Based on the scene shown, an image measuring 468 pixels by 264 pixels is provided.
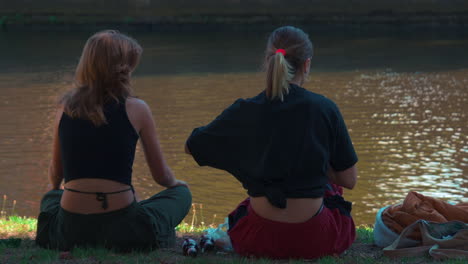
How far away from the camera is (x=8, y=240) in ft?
12.1

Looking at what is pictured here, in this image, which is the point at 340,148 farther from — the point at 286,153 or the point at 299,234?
the point at 299,234

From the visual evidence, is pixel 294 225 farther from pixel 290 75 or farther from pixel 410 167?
pixel 410 167

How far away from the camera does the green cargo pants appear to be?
3.29 m

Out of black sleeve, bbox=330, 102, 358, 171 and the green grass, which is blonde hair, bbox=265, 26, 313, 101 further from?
the green grass

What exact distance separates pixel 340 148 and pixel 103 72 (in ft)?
3.69

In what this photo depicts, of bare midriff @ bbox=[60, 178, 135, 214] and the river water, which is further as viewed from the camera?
the river water

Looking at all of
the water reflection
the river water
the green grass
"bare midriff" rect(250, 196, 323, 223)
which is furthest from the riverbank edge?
"bare midriff" rect(250, 196, 323, 223)

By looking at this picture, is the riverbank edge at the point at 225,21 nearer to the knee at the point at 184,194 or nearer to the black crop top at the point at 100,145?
the knee at the point at 184,194

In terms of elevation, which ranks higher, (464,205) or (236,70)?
(464,205)

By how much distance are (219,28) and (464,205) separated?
22083 mm

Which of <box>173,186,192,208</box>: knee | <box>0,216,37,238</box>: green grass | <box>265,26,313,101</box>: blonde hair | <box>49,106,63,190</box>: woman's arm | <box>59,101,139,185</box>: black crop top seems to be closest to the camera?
<box>265,26,313,101</box>: blonde hair

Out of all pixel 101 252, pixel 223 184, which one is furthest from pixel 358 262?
pixel 223 184

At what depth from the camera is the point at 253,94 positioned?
12641 millimetres

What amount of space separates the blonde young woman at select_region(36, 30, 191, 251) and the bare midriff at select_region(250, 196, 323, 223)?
55 centimetres
